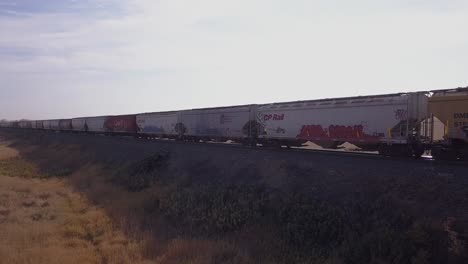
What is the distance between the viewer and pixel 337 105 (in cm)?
2167

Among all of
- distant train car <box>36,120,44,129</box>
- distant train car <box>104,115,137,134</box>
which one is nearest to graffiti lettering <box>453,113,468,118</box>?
distant train car <box>104,115,137,134</box>

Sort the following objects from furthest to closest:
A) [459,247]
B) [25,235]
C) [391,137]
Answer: [391,137] < [25,235] < [459,247]

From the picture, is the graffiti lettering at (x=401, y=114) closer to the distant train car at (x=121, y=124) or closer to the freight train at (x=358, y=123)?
the freight train at (x=358, y=123)

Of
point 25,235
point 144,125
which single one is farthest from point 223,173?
point 144,125

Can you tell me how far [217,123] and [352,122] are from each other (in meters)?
12.5

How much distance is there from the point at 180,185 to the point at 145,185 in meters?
3.21

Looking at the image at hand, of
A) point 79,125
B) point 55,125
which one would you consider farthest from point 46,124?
point 79,125

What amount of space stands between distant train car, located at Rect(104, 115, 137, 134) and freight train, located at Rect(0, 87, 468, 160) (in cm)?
1212

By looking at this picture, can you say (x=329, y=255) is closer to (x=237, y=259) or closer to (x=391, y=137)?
(x=237, y=259)

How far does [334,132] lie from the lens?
21594mm

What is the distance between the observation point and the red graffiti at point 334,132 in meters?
20.3

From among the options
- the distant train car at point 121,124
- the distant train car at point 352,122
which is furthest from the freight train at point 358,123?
the distant train car at point 121,124

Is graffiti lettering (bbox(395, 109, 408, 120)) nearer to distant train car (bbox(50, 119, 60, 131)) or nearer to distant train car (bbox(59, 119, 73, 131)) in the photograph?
distant train car (bbox(59, 119, 73, 131))

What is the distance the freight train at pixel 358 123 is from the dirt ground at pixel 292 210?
2.24 m
